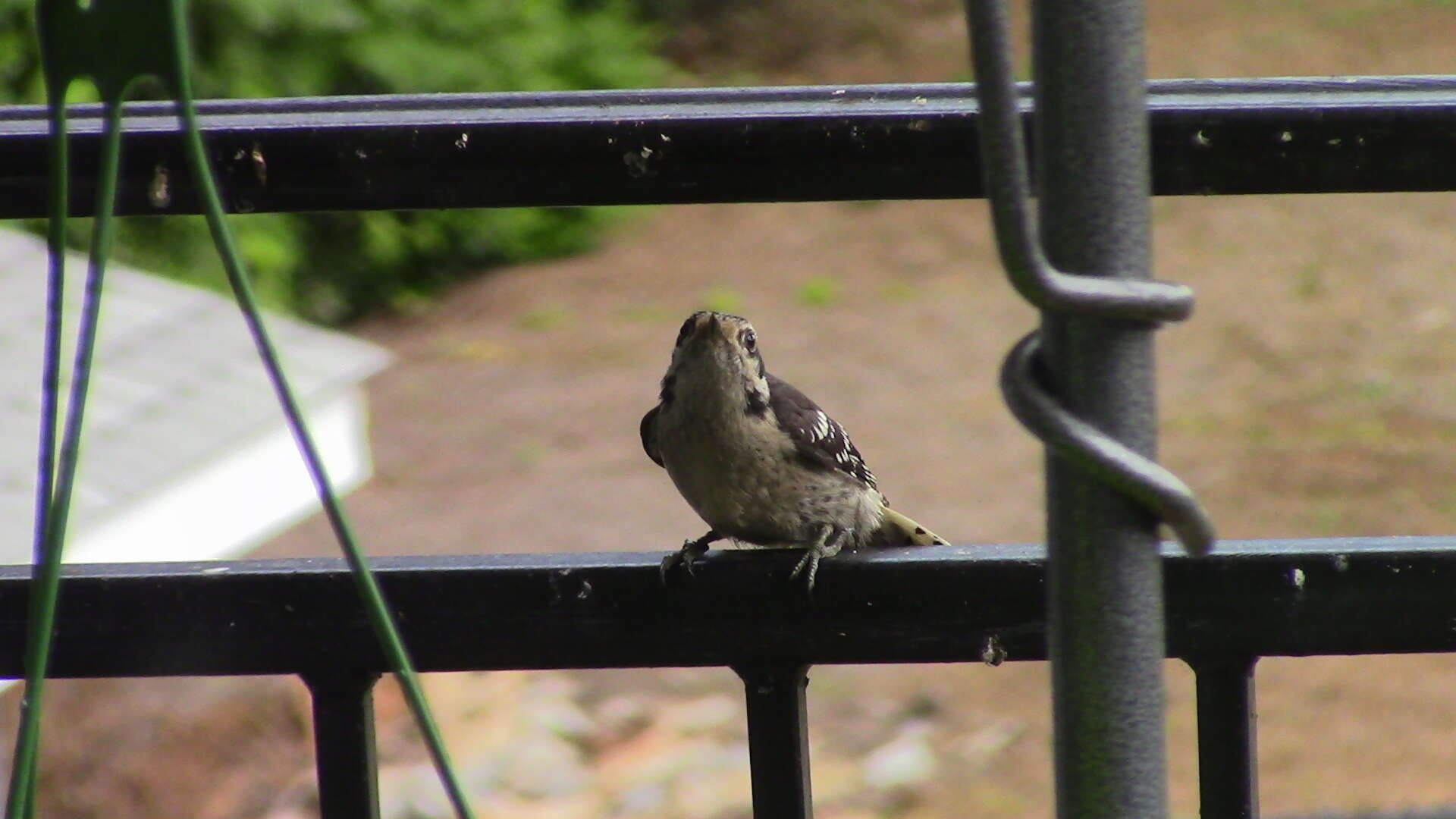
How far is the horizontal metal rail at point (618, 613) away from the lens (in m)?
1.49

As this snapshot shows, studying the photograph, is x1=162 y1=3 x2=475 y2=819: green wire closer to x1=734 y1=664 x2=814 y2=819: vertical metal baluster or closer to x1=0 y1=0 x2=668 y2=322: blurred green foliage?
x1=734 y1=664 x2=814 y2=819: vertical metal baluster

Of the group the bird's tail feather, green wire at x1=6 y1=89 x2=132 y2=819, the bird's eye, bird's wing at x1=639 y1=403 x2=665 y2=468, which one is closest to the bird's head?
the bird's eye

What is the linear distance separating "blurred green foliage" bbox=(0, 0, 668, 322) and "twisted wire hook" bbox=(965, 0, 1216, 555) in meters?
8.97

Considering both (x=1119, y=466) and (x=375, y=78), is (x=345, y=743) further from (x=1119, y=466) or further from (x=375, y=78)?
(x=375, y=78)

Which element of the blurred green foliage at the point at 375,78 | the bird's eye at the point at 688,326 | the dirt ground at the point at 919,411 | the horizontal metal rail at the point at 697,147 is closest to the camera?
the horizontal metal rail at the point at 697,147

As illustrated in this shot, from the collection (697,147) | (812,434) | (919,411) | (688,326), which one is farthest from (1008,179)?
(919,411)

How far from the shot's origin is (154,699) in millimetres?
5812

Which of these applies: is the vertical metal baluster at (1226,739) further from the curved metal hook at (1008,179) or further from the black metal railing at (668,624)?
the curved metal hook at (1008,179)

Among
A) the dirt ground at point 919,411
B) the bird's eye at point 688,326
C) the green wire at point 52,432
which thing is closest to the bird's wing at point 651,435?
the bird's eye at point 688,326

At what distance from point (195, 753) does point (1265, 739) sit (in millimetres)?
3979

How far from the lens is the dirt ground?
633 cm

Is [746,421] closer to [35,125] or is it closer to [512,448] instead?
[35,125]

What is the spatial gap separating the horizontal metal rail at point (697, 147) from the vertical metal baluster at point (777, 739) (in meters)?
0.43

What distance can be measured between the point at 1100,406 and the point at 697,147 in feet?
2.09
